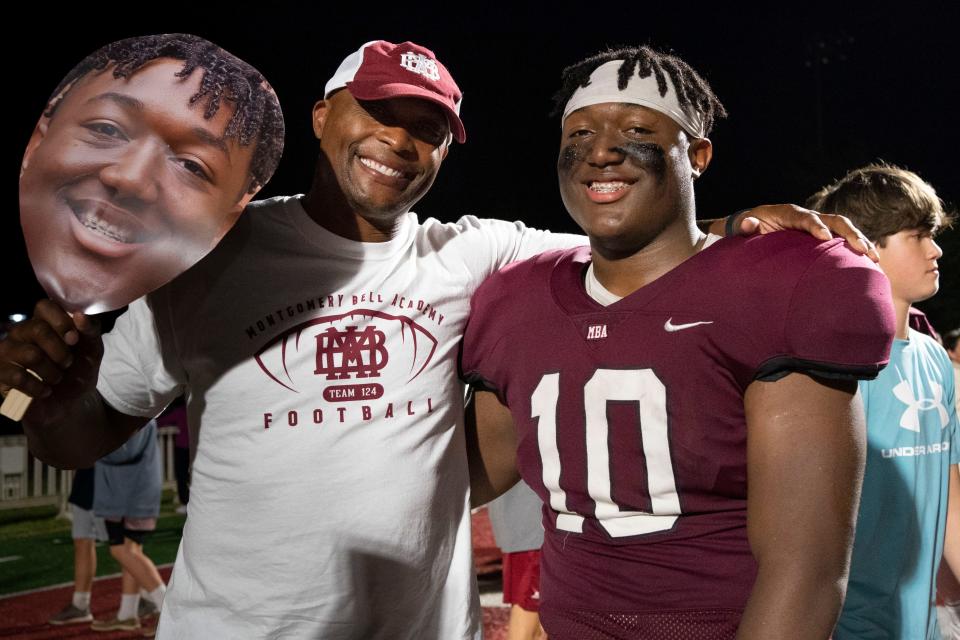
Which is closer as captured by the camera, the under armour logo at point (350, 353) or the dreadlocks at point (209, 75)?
the dreadlocks at point (209, 75)

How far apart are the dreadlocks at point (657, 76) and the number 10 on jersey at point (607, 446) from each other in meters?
0.70

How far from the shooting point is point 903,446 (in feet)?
9.10

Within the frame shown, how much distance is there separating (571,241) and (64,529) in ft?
36.8

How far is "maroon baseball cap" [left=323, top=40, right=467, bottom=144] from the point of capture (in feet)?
7.61

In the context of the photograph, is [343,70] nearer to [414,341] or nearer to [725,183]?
[414,341]

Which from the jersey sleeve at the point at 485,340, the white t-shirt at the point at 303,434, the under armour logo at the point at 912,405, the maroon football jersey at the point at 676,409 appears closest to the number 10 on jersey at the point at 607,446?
the maroon football jersey at the point at 676,409

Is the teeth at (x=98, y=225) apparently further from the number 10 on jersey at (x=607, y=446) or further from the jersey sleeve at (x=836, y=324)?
the jersey sleeve at (x=836, y=324)

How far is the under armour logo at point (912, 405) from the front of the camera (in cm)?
279

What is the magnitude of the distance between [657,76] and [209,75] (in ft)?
3.44

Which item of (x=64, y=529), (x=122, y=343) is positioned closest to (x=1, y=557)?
(x=64, y=529)

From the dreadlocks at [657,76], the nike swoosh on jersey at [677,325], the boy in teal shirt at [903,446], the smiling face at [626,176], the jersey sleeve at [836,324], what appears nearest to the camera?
the jersey sleeve at [836,324]

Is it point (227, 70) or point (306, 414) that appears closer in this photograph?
point (227, 70)

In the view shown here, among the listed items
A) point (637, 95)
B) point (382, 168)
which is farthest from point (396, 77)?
point (637, 95)

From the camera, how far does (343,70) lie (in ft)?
8.03
